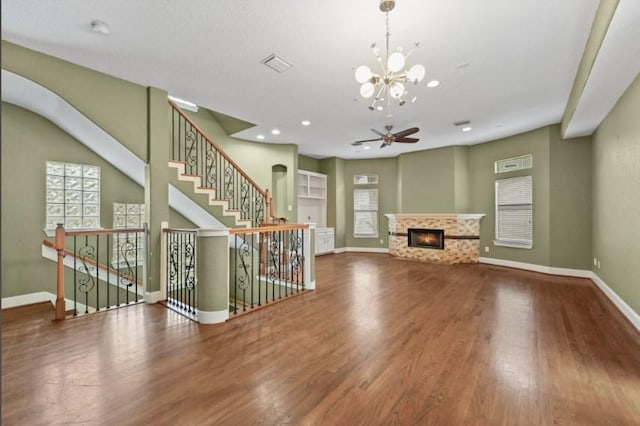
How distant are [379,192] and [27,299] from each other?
8.39 m

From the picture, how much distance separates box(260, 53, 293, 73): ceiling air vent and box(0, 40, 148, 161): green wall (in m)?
2.03

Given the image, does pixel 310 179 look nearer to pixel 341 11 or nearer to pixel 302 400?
pixel 341 11

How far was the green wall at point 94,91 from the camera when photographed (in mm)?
3674

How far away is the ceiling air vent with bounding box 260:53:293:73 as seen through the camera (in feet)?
12.6

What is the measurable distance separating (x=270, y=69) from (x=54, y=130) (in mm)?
3943

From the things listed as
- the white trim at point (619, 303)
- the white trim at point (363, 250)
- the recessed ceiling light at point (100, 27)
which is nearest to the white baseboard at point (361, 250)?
the white trim at point (363, 250)

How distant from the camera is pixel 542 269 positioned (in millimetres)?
6535

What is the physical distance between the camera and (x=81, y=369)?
111 inches

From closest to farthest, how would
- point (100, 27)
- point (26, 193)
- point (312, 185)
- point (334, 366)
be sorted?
1. point (334, 366)
2. point (100, 27)
3. point (26, 193)
4. point (312, 185)

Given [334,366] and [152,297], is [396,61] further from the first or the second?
[152,297]

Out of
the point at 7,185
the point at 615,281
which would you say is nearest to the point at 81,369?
the point at 7,185

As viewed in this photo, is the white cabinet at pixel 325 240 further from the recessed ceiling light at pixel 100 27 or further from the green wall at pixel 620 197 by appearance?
the recessed ceiling light at pixel 100 27

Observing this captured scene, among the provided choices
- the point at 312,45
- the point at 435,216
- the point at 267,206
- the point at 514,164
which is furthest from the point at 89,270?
the point at 514,164

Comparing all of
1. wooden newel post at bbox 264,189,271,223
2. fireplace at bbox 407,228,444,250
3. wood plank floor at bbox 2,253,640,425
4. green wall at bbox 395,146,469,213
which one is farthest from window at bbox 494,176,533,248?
wooden newel post at bbox 264,189,271,223
